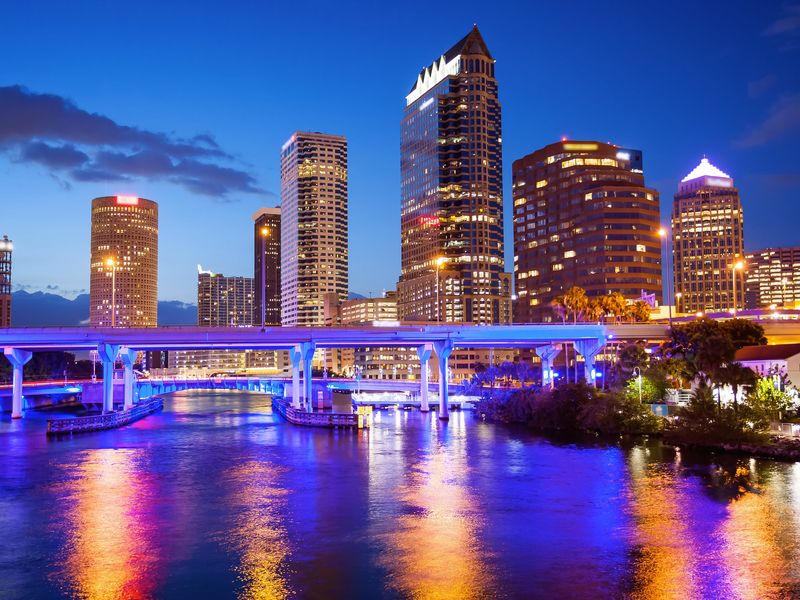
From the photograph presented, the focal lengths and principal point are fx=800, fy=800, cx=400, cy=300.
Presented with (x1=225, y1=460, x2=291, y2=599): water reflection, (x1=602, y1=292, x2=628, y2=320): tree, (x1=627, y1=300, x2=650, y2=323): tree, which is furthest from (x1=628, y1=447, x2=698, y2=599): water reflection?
(x1=627, y1=300, x2=650, y2=323): tree

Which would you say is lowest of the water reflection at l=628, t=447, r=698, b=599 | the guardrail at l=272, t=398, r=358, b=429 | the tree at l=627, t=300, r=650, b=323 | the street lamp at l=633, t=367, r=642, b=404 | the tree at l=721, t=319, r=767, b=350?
the water reflection at l=628, t=447, r=698, b=599

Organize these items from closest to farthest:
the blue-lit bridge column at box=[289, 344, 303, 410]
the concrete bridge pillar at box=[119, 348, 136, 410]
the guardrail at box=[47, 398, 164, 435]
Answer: the guardrail at box=[47, 398, 164, 435], the blue-lit bridge column at box=[289, 344, 303, 410], the concrete bridge pillar at box=[119, 348, 136, 410]

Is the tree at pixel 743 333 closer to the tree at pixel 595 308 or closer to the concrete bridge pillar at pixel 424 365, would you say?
the concrete bridge pillar at pixel 424 365

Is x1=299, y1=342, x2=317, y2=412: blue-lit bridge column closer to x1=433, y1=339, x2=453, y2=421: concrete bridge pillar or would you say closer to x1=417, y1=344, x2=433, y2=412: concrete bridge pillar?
x1=417, y1=344, x2=433, y2=412: concrete bridge pillar

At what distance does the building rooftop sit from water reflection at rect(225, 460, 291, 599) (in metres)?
56.6

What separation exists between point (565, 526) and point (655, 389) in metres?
63.0

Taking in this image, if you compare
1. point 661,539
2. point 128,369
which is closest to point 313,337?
point 128,369

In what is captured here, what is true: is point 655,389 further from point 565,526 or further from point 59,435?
point 59,435

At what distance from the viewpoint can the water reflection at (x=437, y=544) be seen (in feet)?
106

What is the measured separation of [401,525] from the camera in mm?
43938

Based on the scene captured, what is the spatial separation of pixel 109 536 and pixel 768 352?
7548cm

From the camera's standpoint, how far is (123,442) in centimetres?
9294

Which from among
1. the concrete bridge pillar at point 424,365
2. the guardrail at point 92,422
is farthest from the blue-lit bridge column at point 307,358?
the guardrail at point 92,422

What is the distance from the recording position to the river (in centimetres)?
3281
